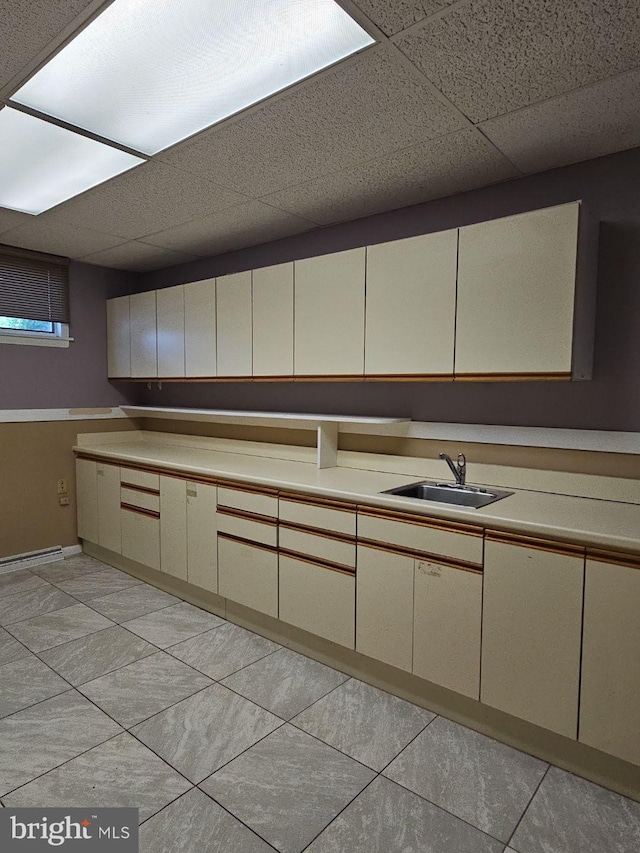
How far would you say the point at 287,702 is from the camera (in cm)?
245

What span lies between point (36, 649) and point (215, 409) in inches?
81.2

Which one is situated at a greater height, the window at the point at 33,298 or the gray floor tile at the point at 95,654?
the window at the point at 33,298

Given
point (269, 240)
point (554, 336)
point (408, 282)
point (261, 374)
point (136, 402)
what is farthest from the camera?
point (136, 402)

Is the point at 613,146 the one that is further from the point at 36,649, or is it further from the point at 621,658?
the point at 36,649

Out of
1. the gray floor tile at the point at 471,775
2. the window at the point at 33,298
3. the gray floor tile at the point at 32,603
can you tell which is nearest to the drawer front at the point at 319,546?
the gray floor tile at the point at 471,775

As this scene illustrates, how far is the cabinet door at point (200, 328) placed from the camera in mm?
3764

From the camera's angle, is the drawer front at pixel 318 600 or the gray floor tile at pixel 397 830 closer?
the gray floor tile at pixel 397 830

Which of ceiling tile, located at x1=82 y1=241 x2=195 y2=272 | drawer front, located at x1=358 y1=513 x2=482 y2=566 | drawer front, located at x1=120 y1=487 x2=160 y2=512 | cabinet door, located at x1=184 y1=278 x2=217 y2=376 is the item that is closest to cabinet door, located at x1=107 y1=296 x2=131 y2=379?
ceiling tile, located at x1=82 y1=241 x2=195 y2=272

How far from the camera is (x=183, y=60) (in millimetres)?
1782

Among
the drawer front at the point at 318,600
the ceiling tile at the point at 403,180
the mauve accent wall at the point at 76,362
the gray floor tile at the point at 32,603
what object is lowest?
the gray floor tile at the point at 32,603

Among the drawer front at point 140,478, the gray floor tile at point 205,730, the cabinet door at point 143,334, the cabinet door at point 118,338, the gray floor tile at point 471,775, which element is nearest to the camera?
the gray floor tile at point 471,775

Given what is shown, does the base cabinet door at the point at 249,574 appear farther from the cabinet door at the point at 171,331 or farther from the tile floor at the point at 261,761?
the cabinet door at the point at 171,331

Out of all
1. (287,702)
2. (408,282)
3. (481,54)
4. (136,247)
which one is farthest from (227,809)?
(136,247)

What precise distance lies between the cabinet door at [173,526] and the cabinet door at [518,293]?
6.49 ft
